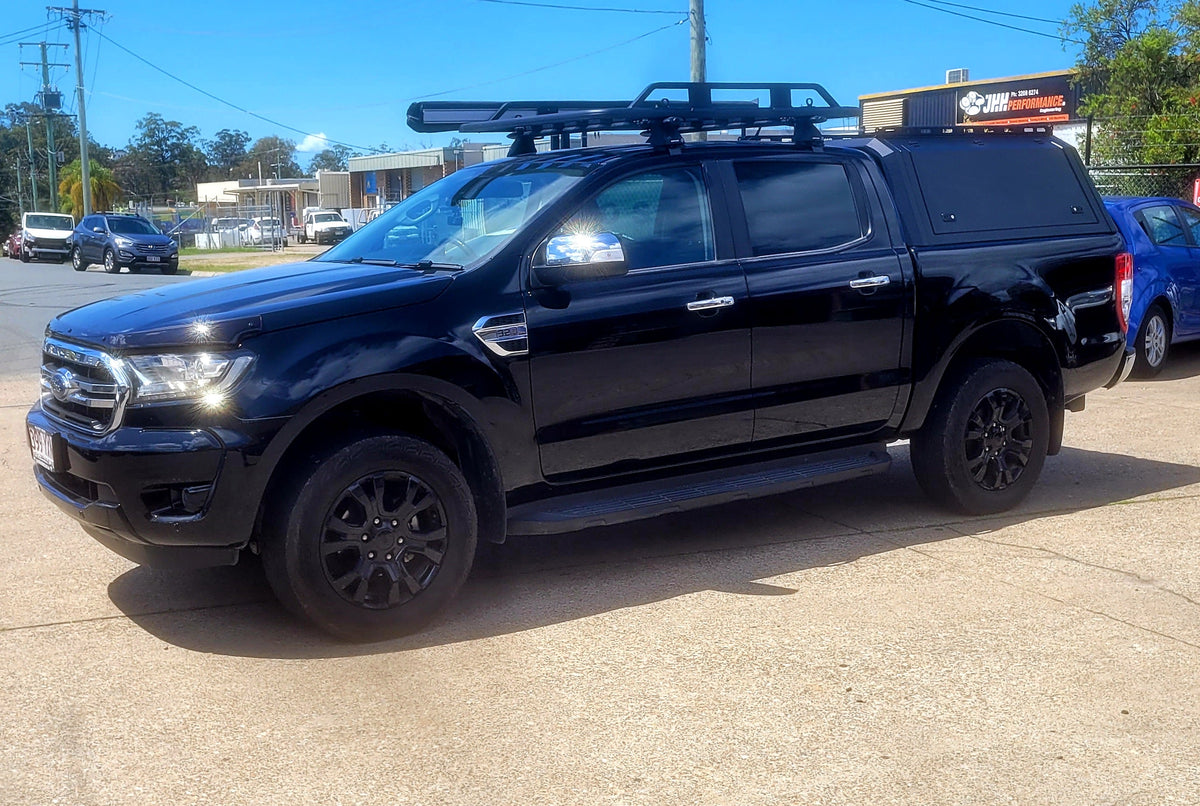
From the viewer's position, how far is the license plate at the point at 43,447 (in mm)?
4941

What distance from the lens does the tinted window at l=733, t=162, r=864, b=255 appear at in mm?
6023

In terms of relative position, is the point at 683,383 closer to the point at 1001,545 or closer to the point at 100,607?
the point at 1001,545

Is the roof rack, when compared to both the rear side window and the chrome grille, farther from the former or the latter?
the chrome grille

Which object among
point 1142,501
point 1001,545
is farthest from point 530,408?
point 1142,501

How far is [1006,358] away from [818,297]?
1.40 meters

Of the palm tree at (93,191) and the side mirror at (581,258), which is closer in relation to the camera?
the side mirror at (581,258)

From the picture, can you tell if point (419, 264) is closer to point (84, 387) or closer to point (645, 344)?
point (645, 344)

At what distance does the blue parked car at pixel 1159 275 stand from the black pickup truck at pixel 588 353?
192 inches

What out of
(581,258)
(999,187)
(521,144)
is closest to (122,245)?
(521,144)

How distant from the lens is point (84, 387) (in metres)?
4.84

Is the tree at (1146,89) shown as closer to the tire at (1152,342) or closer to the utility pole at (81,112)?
the tire at (1152,342)

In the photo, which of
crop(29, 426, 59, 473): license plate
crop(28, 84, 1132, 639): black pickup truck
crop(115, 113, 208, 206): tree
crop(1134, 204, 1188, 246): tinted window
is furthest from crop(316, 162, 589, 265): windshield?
crop(115, 113, 208, 206): tree

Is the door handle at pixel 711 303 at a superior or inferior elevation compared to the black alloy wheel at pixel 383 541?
superior

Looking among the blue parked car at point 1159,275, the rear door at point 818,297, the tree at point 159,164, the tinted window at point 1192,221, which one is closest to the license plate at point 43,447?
the rear door at point 818,297
